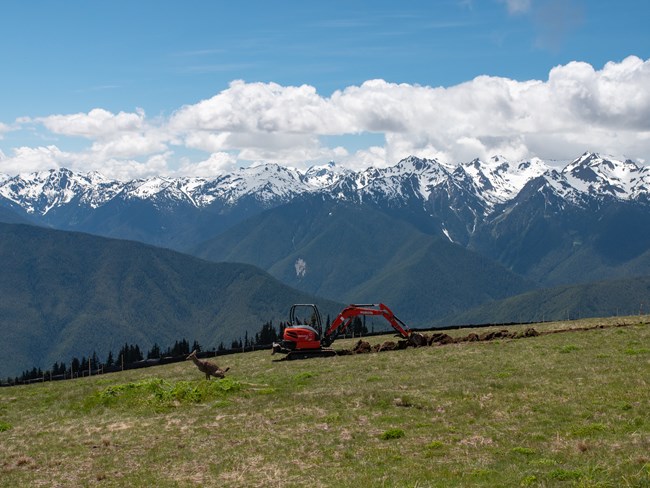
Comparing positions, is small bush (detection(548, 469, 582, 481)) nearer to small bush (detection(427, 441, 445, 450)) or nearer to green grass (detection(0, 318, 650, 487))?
green grass (detection(0, 318, 650, 487))

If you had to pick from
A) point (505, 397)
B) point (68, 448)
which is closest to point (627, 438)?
point (505, 397)

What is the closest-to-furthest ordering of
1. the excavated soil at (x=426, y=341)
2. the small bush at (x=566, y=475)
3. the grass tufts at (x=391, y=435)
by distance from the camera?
1. the small bush at (x=566, y=475)
2. the grass tufts at (x=391, y=435)
3. the excavated soil at (x=426, y=341)

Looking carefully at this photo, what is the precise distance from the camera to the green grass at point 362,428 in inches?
944

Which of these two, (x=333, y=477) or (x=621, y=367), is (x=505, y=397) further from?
(x=333, y=477)

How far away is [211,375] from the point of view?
4559 cm

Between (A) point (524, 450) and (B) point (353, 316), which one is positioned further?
(B) point (353, 316)

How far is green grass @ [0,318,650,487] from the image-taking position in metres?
24.0

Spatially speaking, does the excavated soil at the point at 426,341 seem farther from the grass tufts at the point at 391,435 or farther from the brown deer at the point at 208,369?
the grass tufts at the point at 391,435

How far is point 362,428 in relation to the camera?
3023cm

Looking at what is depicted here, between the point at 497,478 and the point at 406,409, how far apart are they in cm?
1076

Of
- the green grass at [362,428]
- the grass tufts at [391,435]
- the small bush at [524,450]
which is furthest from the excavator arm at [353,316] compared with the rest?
the small bush at [524,450]

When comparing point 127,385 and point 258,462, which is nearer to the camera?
point 258,462

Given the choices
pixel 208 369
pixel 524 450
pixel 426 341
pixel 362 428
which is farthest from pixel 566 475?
pixel 426 341

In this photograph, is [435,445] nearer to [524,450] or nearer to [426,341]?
[524,450]
